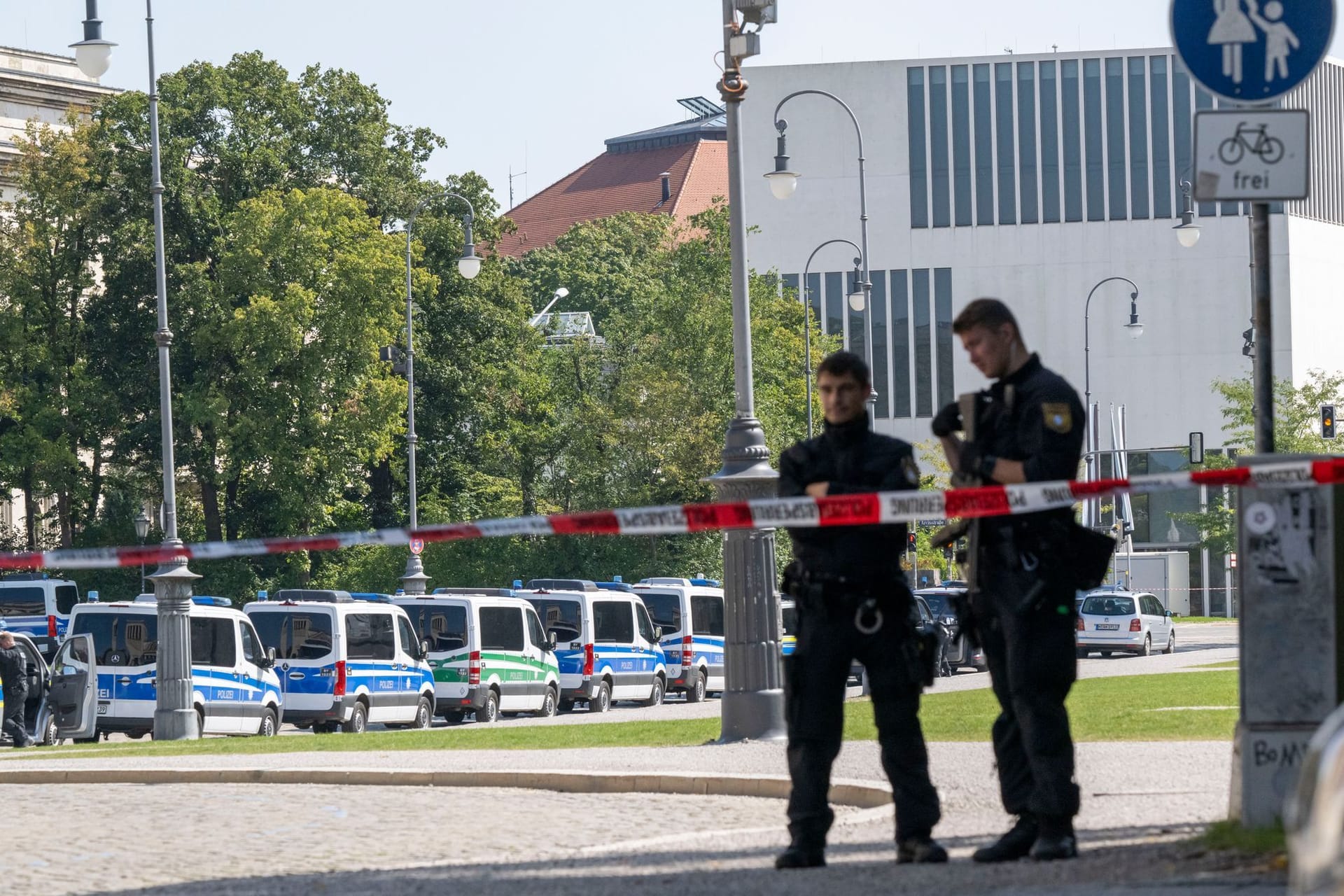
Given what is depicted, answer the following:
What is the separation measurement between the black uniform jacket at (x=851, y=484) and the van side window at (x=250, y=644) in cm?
1936

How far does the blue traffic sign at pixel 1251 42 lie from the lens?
703 centimetres

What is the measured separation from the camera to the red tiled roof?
110 metres

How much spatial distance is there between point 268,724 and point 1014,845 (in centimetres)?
2010

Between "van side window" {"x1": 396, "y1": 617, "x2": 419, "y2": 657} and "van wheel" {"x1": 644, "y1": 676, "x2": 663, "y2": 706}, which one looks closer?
"van side window" {"x1": 396, "y1": 617, "x2": 419, "y2": 657}

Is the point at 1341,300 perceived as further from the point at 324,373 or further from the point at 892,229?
the point at 324,373

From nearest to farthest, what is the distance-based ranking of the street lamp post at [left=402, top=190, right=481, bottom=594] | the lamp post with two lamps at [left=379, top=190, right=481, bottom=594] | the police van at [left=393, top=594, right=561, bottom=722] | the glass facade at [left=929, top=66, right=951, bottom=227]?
the police van at [left=393, top=594, right=561, bottom=722], the street lamp post at [left=402, top=190, right=481, bottom=594], the lamp post with two lamps at [left=379, top=190, right=481, bottom=594], the glass facade at [left=929, top=66, right=951, bottom=227]

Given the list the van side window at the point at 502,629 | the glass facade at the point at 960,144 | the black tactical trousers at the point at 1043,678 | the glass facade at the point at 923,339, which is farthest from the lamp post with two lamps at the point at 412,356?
the glass facade at the point at 960,144

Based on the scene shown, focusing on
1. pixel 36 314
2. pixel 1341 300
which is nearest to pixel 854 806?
pixel 36 314

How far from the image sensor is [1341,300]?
85.9 meters

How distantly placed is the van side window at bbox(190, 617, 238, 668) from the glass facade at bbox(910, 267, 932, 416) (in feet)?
199

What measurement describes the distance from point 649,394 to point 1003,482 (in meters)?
45.4

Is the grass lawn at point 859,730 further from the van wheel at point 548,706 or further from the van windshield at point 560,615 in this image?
the van windshield at point 560,615

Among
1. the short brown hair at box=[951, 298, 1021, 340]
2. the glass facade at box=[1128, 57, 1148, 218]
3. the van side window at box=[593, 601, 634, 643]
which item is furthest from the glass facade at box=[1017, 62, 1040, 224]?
the short brown hair at box=[951, 298, 1021, 340]

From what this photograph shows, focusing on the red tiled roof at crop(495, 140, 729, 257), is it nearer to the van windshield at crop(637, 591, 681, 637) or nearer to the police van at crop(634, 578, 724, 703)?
the police van at crop(634, 578, 724, 703)
